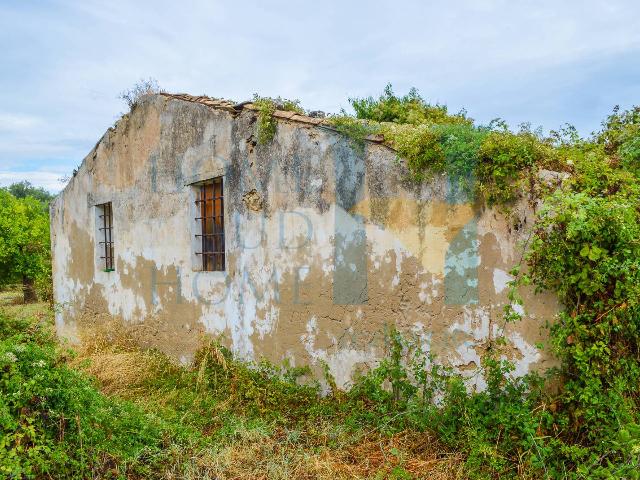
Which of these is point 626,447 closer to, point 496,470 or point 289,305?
point 496,470

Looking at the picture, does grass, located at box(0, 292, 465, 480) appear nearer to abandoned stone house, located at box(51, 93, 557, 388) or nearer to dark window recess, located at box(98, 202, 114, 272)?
abandoned stone house, located at box(51, 93, 557, 388)

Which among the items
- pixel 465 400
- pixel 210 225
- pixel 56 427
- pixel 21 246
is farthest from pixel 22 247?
pixel 465 400

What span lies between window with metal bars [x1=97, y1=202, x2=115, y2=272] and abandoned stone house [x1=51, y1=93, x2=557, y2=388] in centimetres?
7

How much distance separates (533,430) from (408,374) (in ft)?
4.26

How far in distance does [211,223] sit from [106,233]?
3503 millimetres

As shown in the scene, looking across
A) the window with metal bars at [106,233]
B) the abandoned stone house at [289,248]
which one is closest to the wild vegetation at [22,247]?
the window with metal bars at [106,233]

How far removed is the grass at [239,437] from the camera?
3.77m

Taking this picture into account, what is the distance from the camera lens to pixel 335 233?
520cm

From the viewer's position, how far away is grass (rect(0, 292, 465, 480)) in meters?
3.77

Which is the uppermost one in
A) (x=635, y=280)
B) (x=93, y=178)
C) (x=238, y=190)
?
(x=93, y=178)

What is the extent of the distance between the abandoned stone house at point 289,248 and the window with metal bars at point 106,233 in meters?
0.07

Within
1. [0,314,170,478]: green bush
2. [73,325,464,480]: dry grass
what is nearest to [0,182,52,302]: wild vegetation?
[0,314,170,478]: green bush

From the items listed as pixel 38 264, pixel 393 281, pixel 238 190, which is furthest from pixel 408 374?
pixel 38 264

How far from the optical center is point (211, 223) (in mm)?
6961
